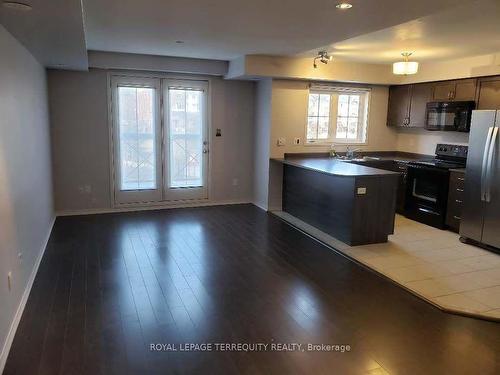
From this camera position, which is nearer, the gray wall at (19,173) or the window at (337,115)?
the gray wall at (19,173)

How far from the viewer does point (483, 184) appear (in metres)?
4.59

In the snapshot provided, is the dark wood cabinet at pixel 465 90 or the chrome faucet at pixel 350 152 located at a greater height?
the dark wood cabinet at pixel 465 90

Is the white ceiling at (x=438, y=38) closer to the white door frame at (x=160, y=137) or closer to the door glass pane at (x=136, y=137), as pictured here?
the white door frame at (x=160, y=137)

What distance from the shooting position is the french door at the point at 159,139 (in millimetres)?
6129

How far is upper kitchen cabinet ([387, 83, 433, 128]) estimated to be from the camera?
Result: 6.30 meters

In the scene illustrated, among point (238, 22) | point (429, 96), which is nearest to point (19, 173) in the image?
point (238, 22)

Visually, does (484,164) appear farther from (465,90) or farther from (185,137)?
(185,137)

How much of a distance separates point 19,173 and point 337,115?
199 inches

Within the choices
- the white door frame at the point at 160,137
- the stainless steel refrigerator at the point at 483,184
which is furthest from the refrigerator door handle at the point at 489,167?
the white door frame at the point at 160,137

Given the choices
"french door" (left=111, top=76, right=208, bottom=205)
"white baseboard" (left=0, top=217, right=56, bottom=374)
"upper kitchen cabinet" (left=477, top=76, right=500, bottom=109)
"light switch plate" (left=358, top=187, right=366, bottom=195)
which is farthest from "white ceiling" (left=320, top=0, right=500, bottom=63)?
"white baseboard" (left=0, top=217, right=56, bottom=374)

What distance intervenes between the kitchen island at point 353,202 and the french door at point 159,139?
208 centimetres

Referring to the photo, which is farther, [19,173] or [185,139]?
[185,139]

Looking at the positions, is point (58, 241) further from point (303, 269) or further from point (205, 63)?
point (205, 63)

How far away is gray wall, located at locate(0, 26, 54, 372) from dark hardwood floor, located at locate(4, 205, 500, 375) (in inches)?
10.3
